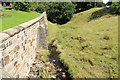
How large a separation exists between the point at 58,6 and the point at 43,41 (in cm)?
1565

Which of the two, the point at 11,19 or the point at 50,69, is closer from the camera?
the point at 11,19

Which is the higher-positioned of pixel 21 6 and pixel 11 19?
pixel 21 6

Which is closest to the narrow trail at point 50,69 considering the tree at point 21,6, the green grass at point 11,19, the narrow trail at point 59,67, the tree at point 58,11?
the narrow trail at point 59,67

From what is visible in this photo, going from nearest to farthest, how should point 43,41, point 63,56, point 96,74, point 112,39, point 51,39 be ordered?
point 96,74, point 63,56, point 43,41, point 112,39, point 51,39

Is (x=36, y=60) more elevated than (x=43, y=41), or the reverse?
(x=43, y=41)

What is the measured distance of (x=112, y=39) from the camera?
38.2 ft

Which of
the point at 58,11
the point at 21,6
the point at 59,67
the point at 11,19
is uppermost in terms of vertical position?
the point at 21,6

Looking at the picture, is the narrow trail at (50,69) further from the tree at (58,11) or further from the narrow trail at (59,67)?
the tree at (58,11)

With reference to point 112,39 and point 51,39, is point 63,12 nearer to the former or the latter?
point 51,39

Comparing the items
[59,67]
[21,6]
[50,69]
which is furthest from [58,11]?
[50,69]

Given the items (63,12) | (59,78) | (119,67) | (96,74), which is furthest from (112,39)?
(63,12)

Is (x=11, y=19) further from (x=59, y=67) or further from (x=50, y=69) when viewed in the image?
(x=59, y=67)

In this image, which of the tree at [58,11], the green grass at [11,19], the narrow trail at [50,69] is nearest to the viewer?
the green grass at [11,19]

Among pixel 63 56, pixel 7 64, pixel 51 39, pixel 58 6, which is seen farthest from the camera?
pixel 58 6
